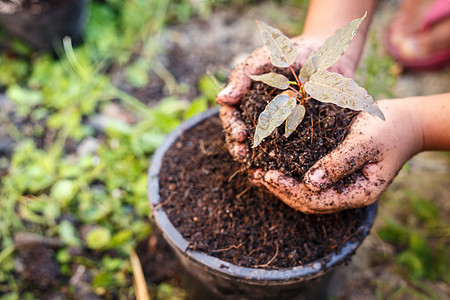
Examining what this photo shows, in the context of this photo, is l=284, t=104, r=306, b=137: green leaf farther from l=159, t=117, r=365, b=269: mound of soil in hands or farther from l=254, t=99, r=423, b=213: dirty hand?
l=159, t=117, r=365, b=269: mound of soil in hands

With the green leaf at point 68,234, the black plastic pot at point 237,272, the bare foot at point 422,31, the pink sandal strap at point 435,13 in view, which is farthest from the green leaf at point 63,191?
the pink sandal strap at point 435,13

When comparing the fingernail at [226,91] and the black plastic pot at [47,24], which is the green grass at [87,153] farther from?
the fingernail at [226,91]

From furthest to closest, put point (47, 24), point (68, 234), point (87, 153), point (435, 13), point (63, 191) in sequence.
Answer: point (435, 13)
point (47, 24)
point (87, 153)
point (63, 191)
point (68, 234)

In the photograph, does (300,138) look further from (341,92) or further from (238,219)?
(238,219)

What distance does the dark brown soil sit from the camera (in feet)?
3.29

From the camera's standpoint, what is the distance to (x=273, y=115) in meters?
0.90

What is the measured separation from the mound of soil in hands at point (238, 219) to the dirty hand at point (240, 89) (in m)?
0.10

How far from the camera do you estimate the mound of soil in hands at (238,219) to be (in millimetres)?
1124

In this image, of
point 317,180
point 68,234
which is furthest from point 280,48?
point 68,234

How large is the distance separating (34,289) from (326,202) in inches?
54.0

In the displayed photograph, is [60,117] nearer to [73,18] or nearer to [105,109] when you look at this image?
[105,109]

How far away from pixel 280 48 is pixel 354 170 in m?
0.39

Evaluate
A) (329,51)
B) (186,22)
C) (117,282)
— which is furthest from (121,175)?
(186,22)

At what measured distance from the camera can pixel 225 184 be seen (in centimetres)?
125
